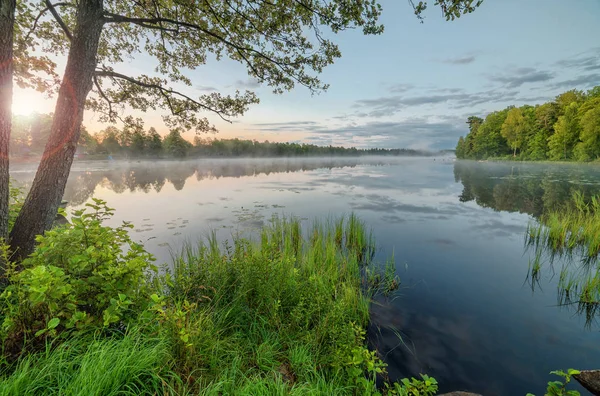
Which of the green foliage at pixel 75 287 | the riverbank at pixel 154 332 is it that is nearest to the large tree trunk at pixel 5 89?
the riverbank at pixel 154 332

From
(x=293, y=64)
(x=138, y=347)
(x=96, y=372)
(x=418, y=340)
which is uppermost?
(x=293, y=64)

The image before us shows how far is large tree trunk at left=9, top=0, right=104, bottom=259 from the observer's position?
412 cm

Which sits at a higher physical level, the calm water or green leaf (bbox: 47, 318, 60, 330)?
green leaf (bbox: 47, 318, 60, 330)

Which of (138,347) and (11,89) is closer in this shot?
(138,347)

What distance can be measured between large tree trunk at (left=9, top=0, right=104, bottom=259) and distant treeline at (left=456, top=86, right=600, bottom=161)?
68199 mm

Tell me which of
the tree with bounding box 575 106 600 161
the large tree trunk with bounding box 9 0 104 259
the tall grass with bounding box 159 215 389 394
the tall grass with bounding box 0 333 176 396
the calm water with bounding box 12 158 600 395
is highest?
the tree with bounding box 575 106 600 161

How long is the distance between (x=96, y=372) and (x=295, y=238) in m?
6.78

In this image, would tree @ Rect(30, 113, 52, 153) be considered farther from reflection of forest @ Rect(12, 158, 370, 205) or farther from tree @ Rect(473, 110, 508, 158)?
tree @ Rect(473, 110, 508, 158)

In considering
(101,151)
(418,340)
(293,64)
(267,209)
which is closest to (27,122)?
(101,151)

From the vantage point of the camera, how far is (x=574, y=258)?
301 inches

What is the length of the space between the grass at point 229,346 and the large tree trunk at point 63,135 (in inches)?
102

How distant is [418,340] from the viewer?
178 inches

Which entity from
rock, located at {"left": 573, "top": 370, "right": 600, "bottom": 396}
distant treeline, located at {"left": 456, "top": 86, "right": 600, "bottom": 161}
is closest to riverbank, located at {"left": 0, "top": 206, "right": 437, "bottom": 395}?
rock, located at {"left": 573, "top": 370, "right": 600, "bottom": 396}

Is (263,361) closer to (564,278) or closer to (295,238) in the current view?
(295,238)
